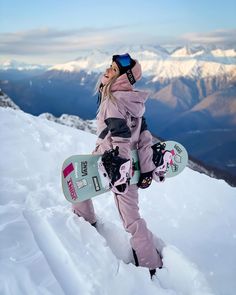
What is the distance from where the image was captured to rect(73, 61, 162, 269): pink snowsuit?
4.21 meters

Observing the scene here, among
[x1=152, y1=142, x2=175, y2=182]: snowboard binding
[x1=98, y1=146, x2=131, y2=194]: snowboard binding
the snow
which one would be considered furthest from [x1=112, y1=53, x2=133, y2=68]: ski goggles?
the snow

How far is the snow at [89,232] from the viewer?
356cm

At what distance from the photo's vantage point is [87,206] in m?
5.05

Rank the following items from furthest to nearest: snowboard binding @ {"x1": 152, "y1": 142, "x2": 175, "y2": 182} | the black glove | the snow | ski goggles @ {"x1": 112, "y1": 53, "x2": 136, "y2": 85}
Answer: snowboard binding @ {"x1": 152, "y1": 142, "x2": 175, "y2": 182}, the black glove, ski goggles @ {"x1": 112, "y1": 53, "x2": 136, "y2": 85}, the snow

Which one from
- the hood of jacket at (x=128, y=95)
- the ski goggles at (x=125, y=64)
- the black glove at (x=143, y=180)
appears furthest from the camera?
the black glove at (x=143, y=180)

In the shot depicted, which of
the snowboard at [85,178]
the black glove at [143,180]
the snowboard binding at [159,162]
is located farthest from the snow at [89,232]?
the snowboard binding at [159,162]

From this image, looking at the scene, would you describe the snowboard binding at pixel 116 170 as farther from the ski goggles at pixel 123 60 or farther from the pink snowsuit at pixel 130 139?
the ski goggles at pixel 123 60

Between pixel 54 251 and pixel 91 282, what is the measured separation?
2.03 ft

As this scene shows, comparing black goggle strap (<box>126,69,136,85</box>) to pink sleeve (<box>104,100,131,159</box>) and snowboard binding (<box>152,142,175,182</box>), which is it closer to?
pink sleeve (<box>104,100,131,159</box>)

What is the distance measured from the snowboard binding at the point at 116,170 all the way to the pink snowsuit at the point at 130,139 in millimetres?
74

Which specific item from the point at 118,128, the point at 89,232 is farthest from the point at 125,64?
the point at 89,232

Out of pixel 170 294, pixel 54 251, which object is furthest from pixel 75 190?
pixel 170 294

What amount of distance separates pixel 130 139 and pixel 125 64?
940 mm

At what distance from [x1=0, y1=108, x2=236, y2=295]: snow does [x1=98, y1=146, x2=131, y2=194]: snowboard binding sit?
27.2 inches
